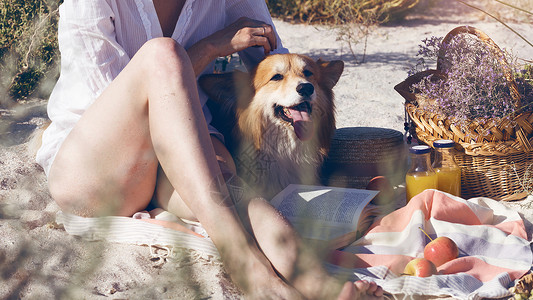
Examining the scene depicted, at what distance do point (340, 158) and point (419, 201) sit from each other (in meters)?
0.73

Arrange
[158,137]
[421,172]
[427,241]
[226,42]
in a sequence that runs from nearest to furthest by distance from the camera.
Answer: [158,137], [427,241], [226,42], [421,172]

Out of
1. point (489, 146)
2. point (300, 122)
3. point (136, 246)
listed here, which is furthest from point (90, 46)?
point (489, 146)

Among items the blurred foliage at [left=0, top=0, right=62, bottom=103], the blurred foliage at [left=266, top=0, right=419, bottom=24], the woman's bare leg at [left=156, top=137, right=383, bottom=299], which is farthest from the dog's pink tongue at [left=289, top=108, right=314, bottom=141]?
the blurred foliage at [left=266, top=0, right=419, bottom=24]

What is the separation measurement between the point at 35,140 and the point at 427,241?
2586 mm

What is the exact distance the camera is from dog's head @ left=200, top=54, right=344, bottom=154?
2.96 m

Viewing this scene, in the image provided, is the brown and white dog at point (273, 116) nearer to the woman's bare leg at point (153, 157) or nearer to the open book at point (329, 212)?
the open book at point (329, 212)

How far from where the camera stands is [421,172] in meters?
2.94

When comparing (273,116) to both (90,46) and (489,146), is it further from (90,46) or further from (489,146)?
(489,146)

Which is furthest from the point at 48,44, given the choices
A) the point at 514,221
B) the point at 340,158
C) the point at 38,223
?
the point at 514,221

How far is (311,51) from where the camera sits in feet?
22.1

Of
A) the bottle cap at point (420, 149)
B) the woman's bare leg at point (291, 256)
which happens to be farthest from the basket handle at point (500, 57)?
the woman's bare leg at point (291, 256)

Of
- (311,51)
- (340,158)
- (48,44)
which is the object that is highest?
(48,44)

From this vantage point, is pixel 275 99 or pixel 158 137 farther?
pixel 275 99

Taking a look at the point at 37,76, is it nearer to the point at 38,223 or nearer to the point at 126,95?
the point at 38,223
